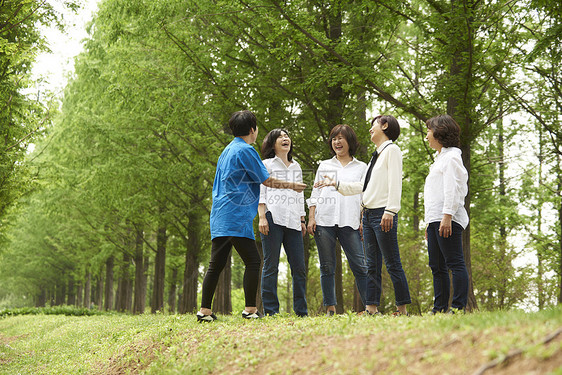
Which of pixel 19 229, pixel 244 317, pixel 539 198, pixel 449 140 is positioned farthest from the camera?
pixel 19 229

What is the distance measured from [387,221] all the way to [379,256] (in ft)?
1.99

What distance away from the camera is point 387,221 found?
534 centimetres

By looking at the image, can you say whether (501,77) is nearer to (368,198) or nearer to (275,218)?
(368,198)

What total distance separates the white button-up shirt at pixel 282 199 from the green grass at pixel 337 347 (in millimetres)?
1262

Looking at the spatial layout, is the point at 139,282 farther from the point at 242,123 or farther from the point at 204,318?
the point at 242,123

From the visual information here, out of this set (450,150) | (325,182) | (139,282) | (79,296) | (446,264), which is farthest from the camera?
(79,296)

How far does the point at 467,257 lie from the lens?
312 inches

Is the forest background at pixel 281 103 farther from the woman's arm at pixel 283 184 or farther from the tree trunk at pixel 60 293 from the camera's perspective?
the tree trunk at pixel 60 293

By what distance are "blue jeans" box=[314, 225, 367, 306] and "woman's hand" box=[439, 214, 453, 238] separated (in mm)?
1239

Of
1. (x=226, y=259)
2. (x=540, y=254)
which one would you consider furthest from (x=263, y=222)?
(x=540, y=254)

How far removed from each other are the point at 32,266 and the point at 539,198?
29486mm

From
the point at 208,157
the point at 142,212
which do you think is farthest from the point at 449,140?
the point at 142,212

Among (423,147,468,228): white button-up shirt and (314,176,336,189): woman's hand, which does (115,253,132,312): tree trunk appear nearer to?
(314,176,336,189): woman's hand

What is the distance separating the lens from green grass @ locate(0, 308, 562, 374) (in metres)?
2.77
